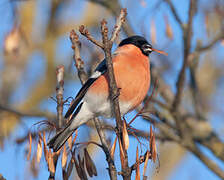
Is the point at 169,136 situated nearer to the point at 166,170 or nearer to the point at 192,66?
the point at 192,66

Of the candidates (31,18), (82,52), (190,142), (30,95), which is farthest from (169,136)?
(31,18)

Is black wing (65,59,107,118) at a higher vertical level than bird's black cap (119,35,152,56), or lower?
lower

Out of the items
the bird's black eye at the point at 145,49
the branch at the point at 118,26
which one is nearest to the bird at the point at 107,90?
the bird's black eye at the point at 145,49

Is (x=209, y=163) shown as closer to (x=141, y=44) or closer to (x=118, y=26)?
(x=141, y=44)

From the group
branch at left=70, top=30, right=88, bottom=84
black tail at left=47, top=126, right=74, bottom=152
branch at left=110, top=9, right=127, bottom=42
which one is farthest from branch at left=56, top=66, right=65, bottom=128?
branch at left=110, top=9, right=127, bottom=42

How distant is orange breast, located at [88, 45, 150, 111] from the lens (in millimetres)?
3141

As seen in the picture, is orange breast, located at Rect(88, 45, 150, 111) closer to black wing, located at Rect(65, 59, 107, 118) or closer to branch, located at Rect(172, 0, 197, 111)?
black wing, located at Rect(65, 59, 107, 118)

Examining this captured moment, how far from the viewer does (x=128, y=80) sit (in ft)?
10.4

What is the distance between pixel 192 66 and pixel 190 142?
1.01m

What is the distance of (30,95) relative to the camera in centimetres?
750

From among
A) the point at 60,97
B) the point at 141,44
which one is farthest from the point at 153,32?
the point at 60,97

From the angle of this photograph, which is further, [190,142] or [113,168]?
[190,142]

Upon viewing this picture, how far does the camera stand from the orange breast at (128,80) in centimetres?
314

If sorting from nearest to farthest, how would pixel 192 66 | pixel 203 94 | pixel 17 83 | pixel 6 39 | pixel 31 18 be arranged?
pixel 6 39, pixel 192 66, pixel 203 94, pixel 17 83, pixel 31 18
